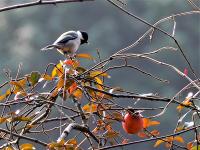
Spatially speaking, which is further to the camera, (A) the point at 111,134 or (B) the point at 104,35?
(B) the point at 104,35

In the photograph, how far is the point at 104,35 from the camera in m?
9.80

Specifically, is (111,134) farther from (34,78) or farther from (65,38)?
(65,38)

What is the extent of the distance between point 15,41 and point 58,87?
10.4 metres

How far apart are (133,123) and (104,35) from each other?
26.5 ft

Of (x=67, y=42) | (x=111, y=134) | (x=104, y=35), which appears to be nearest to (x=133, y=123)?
(x=111, y=134)

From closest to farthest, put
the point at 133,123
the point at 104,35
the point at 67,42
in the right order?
1. the point at 133,123
2. the point at 67,42
3. the point at 104,35

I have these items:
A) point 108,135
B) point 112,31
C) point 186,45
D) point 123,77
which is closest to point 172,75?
point 186,45

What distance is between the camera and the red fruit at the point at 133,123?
5.77ft

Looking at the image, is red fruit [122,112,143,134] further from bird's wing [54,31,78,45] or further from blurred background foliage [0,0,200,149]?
blurred background foliage [0,0,200,149]

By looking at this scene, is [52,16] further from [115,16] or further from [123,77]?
[123,77]

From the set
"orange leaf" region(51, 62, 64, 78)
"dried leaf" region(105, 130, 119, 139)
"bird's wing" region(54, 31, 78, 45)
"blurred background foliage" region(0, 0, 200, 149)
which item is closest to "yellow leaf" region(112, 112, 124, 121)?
"dried leaf" region(105, 130, 119, 139)

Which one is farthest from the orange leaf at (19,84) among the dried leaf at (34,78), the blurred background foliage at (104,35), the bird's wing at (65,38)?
the blurred background foliage at (104,35)

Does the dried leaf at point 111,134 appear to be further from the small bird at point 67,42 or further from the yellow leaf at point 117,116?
the small bird at point 67,42

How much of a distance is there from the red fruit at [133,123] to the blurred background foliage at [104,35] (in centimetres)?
576
